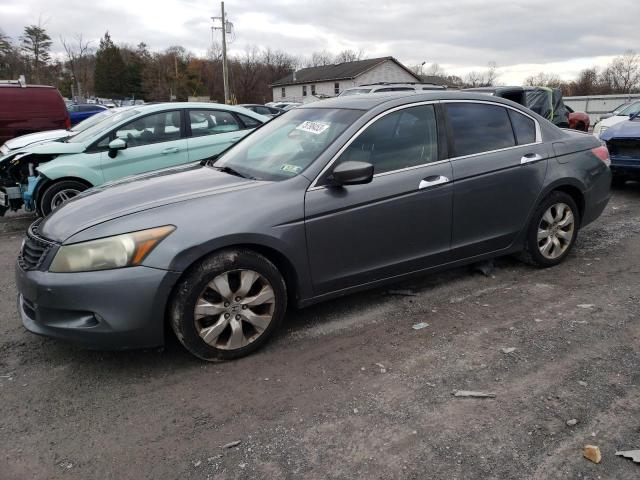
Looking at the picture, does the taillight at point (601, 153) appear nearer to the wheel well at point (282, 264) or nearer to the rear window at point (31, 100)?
the wheel well at point (282, 264)

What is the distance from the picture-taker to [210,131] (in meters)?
7.66

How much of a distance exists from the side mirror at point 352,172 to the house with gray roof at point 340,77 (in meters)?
51.3

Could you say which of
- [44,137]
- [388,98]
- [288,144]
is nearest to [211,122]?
Result: [44,137]

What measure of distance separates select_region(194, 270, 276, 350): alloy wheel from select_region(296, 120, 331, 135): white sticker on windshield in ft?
4.25

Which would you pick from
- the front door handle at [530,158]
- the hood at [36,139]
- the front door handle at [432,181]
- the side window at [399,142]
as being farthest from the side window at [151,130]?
the front door handle at [530,158]

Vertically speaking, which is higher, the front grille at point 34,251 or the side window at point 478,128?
the side window at point 478,128

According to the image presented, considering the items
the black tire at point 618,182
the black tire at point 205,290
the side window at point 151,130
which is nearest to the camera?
the black tire at point 205,290

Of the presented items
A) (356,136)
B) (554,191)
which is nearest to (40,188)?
(356,136)

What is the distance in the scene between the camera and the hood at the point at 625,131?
791 centimetres

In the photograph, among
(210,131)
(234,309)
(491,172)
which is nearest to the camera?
(234,309)

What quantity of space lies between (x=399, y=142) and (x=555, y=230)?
6.50 ft

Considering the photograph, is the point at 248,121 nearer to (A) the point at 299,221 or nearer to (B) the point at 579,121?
(A) the point at 299,221

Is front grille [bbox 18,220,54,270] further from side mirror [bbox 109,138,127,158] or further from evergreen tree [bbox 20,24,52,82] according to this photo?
evergreen tree [bbox 20,24,52,82]

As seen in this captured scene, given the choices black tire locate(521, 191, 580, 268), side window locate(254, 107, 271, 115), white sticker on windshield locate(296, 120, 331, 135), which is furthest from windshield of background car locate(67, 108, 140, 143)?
side window locate(254, 107, 271, 115)
